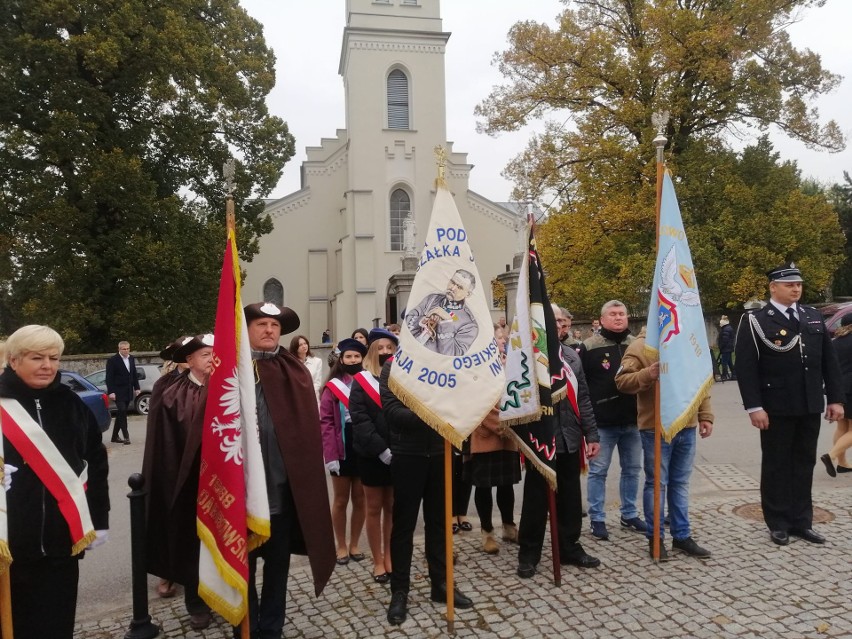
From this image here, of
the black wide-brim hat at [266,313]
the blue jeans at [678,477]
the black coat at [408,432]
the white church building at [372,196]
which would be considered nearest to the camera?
the black wide-brim hat at [266,313]

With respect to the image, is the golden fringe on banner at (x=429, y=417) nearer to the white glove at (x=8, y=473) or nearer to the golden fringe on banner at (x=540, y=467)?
the golden fringe on banner at (x=540, y=467)

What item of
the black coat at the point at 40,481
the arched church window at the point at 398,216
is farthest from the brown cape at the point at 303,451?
the arched church window at the point at 398,216

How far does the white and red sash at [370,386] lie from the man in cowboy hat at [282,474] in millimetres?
874

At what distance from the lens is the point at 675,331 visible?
200 inches

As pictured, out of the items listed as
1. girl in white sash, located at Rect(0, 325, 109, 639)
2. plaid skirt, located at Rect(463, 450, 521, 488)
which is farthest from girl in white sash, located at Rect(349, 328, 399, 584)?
girl in white sash, located at Rect(0, 325, 109, 639)

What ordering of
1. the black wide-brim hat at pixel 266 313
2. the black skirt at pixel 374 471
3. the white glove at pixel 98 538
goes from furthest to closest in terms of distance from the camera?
the black skirt at pixel 374 471
the black wide-brim hat at pixel 266 313
the white glove at pixel 98 538

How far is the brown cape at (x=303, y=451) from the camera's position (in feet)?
12.3

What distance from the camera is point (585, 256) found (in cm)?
2044

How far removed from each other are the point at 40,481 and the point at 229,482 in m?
0.88

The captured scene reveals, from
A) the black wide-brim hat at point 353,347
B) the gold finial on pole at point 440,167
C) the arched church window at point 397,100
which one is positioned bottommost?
the black wide-brim hat at point 353,347

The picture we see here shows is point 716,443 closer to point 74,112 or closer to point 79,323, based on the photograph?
point 79,323

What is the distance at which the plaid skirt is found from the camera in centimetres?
518

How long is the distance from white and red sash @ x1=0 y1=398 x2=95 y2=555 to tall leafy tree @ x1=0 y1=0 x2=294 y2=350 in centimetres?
1712

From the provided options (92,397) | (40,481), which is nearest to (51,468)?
(40,481)
